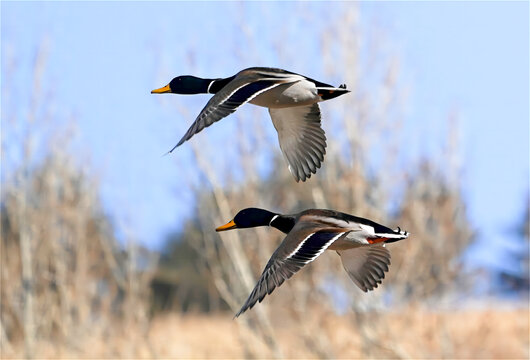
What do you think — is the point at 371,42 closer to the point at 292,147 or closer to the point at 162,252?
the point at 292,147

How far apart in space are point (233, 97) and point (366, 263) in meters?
1.31

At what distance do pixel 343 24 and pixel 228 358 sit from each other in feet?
19.6

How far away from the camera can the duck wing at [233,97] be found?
4348 mm

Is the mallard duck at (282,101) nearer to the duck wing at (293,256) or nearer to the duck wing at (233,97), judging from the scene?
the duck wing at (233,97)

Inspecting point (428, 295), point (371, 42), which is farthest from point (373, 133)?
point (428, 295)

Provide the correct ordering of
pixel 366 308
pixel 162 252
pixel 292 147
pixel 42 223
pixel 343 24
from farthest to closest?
1. pixel 162 252
2. pixel 42 223
3. pixel 343 24
4. pixel 366 308
5. pixel 292 147

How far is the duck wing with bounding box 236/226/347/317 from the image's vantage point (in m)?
4.38

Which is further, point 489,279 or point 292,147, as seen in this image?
point 489,279

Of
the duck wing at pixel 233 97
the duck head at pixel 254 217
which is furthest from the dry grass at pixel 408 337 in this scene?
the duck wing at pixel 233 97

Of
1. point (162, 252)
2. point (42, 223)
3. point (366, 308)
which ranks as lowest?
point (162, 252)

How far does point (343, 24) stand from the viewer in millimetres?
13453

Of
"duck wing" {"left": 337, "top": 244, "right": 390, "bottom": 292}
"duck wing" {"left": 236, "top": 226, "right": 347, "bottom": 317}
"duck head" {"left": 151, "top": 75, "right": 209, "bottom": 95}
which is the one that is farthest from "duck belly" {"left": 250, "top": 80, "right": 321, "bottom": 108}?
"duck wing" {"left": 337, "top": 244, "right": 390, "bottom": 292}

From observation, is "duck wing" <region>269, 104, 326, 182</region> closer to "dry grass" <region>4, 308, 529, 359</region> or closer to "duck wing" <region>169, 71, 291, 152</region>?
"duck wing" <region>169, 71, 291, 152</region>

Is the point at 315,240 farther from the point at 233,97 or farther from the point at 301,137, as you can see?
the point at 301,137
